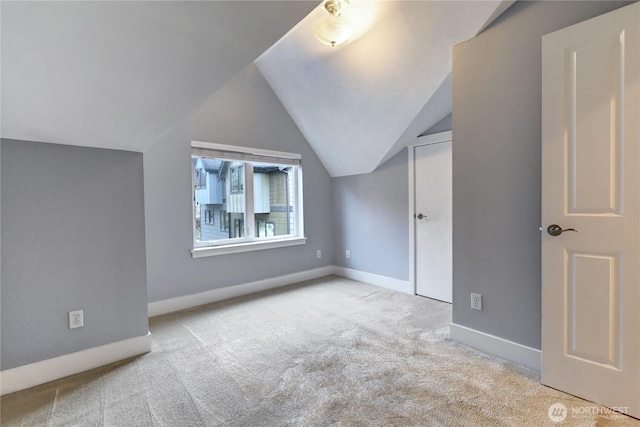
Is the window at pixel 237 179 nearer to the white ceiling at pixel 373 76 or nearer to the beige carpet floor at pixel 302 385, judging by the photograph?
the white ceiling at pixel 373 76

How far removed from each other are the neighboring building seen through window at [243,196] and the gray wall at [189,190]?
0.45ft

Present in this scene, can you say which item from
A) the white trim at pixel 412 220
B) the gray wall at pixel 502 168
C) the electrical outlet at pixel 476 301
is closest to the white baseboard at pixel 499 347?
the gray wall at pixel 502 168

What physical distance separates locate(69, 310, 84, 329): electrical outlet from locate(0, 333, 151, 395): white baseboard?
18 cm

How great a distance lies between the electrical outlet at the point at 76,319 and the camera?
1938 millimetres

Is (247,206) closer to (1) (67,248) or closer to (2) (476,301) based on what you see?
(1) (67,248)

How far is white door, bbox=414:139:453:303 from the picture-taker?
10.5 ft

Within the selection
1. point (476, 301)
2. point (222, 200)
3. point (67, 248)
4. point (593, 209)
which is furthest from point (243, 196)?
point (593, 209)

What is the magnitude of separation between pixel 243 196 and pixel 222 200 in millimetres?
265

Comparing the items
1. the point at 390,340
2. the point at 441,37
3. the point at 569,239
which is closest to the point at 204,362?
the point at 390,340

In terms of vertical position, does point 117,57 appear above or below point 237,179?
above

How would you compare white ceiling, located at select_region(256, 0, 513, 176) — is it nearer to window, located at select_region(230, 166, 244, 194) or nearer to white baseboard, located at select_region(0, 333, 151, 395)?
window, located at select_region(230, 166, 244, 194)

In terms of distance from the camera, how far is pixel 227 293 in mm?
3461

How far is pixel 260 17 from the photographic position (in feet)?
4.54

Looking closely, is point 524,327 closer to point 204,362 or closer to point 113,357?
point 204,362
